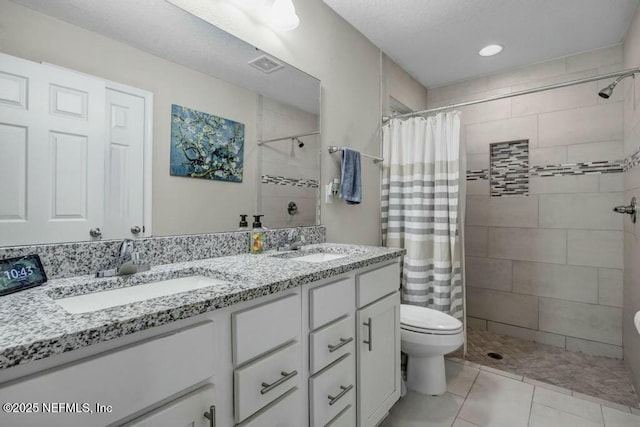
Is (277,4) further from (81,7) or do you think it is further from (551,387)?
(551,387)

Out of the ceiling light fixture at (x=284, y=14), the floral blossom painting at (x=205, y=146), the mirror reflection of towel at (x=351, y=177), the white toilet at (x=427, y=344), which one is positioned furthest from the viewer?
the mirror reflection of towel at (x=351, y=177)

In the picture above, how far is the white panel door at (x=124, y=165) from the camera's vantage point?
44.4 inches

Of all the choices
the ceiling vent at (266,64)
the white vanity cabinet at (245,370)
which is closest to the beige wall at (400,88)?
the ceiling vent at (266,64)

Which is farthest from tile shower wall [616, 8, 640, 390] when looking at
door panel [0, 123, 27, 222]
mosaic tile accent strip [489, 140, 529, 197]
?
door panel [0, 123, 27, 222]

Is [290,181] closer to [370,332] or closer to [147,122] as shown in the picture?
[147,122]

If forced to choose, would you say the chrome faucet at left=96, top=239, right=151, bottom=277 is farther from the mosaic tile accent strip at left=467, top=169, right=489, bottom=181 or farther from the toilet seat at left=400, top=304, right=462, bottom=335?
the mosaic tile accent strip at left=467, top=169, right=489, bottom=181

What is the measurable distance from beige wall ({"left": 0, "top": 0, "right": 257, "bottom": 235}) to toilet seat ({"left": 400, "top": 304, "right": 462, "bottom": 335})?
114cm

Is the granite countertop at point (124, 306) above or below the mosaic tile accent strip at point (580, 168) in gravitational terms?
below

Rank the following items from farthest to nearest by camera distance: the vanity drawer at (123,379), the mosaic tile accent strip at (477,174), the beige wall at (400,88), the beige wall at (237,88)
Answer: the mosaic tile accent strip at (477,174) → the beige wall at (400,88) → the beige wall at (237,88) → the vanity drawer at (123,379)

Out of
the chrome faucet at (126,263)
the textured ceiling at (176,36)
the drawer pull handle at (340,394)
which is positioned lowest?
the drawer pull handle at (340,394)

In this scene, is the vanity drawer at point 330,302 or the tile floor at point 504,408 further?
the tile floor at point 504,408

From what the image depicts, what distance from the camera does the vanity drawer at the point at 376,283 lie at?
139 cm

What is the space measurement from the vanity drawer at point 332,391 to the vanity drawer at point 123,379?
0.48 m

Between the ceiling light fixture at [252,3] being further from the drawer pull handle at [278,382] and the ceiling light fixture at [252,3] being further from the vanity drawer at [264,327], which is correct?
the drawer pull handle at [278,382]
